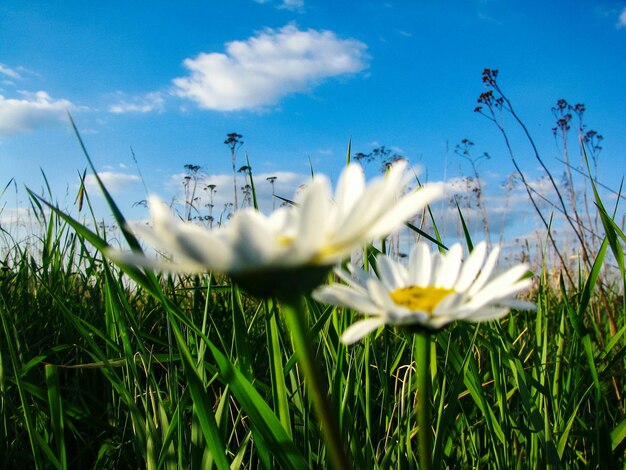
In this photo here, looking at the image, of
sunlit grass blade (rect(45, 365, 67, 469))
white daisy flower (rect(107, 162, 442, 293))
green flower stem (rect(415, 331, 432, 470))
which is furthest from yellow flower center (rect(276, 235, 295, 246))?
sunlit grass blade (rect(45, 365, 67, 469))

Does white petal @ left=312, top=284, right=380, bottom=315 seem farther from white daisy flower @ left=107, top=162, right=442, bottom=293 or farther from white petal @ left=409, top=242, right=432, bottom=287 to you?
white petal @ left=409, top=242, right=432, bottom=287

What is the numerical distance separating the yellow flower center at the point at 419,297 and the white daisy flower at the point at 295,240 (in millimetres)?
119

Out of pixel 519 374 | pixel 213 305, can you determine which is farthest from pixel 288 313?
pixel 213 305

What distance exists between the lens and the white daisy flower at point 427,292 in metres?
0.48

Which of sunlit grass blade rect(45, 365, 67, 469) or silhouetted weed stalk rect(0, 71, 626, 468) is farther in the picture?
sunlit grass blade rect(45, 365, 67, 469)

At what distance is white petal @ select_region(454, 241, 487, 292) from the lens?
604 mm

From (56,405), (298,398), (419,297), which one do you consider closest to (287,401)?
(298,398)

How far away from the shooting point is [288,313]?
45 cm

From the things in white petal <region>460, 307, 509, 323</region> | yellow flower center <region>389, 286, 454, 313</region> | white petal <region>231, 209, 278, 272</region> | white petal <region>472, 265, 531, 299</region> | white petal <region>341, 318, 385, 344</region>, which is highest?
white petal <region>231, 209, 278, 272</region>

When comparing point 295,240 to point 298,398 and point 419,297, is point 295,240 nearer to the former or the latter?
point 419,297

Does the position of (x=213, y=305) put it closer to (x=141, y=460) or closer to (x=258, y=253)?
(x=141, y=460)

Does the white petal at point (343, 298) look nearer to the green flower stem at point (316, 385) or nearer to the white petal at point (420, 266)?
the green flower stem at point (316, 385)

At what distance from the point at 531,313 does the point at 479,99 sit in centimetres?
127

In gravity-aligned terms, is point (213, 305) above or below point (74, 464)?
above
